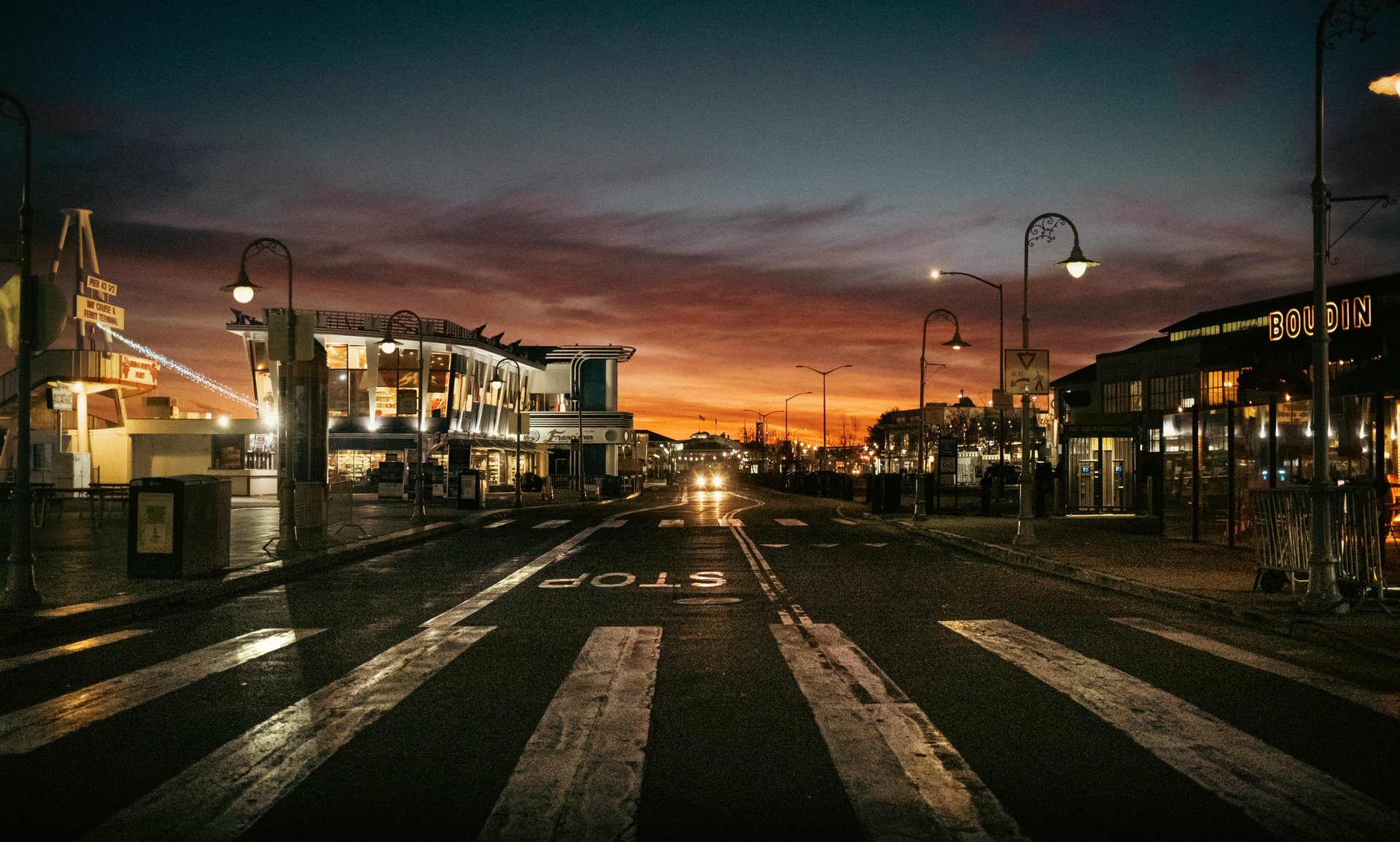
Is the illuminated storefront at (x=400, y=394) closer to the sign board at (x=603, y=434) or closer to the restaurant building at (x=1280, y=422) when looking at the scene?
the sign board at (x=603, y=434)

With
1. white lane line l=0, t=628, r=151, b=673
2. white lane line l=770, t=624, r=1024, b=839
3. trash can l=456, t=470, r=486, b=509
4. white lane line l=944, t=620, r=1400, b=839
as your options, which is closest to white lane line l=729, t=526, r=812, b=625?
white lane line l=770, t=624, r=1024, b=839

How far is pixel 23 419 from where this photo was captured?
11.8 metres

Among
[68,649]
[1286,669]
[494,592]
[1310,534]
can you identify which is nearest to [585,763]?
[1286,669]

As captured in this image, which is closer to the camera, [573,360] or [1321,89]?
[1321,89]

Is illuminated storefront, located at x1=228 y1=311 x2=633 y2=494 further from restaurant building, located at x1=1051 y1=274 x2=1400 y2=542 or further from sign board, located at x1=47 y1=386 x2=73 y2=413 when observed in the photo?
restaurant building, located at x1=1051 y1=274 x2=1400 y2=542

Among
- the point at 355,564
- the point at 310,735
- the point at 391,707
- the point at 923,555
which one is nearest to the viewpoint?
the point at 310,735

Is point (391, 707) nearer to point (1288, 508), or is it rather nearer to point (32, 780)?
point (32, 780)

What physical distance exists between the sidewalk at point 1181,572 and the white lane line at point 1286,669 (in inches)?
41.8

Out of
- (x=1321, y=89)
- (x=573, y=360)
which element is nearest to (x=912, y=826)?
(x=1321, y=89)

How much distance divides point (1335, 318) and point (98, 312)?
50424 mm

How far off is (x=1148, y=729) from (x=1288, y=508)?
25.3 ft

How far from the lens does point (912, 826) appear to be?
483cm

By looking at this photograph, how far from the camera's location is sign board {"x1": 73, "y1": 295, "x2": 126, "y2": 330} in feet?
163

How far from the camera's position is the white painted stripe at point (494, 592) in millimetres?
11789
